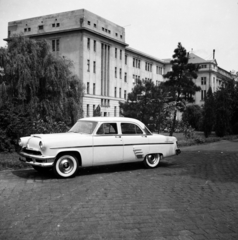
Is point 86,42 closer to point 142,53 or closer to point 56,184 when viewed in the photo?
point 142,53

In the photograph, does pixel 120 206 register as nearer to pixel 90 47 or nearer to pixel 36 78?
pixel 36 78

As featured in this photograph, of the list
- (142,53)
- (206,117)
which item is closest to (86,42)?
(142,53)

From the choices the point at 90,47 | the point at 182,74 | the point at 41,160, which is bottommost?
the point at 41,160

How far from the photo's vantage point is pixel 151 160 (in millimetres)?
11188

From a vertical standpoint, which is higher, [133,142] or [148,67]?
[148,67]

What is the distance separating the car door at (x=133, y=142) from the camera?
34.1 feet

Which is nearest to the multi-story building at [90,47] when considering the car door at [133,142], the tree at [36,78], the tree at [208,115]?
the tree at [208,115]

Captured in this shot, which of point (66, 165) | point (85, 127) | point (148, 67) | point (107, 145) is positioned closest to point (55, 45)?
point (148, 67)

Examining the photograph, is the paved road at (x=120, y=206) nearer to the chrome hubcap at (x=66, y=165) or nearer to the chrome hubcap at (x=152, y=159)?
the chrome hubcap at (x=66, y=165)

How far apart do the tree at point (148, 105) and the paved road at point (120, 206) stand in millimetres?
14168

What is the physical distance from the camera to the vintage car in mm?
9055

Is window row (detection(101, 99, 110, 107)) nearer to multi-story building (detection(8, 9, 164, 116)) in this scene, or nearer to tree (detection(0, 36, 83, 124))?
multi-story building (detection(8, 9, 164, 116))

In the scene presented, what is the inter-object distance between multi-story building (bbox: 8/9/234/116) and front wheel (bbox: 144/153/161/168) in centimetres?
4734

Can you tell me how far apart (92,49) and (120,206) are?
193ft
